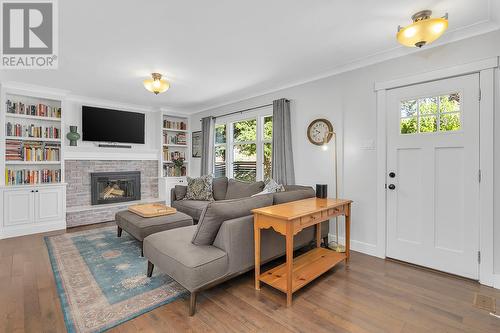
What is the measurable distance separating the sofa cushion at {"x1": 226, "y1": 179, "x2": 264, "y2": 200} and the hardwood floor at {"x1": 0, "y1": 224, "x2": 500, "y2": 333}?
160cm

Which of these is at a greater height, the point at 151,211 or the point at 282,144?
the point at 282,144

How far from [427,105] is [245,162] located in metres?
3.19

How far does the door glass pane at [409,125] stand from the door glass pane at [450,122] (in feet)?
0.79

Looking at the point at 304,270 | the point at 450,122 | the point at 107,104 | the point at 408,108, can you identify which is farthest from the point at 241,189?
the point at 107,104

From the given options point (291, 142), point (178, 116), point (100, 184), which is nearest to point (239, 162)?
point (291, 142)

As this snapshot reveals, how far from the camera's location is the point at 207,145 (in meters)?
5.59

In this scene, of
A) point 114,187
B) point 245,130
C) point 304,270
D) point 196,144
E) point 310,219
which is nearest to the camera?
point 310,219

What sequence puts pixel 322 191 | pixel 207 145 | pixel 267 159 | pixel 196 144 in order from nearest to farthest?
pixel 322 191
pixel 267 159
pixel 207 145
pixel 196 144

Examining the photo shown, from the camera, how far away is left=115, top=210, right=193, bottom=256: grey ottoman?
10.1 feet

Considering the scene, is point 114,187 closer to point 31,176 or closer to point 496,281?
point 31,176

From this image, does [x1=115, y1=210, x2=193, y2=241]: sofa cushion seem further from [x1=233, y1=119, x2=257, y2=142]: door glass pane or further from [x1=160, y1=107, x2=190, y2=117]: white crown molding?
[x1=160, y1=107, x2=190, y2=117]: white crown molding

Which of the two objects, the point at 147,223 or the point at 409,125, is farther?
the point at 147,223

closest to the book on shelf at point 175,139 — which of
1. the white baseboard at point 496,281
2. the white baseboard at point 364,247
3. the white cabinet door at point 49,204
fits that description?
the white cabinet door at point 49,204

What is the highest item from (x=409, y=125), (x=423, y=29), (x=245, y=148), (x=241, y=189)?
(x=423, y=29)
